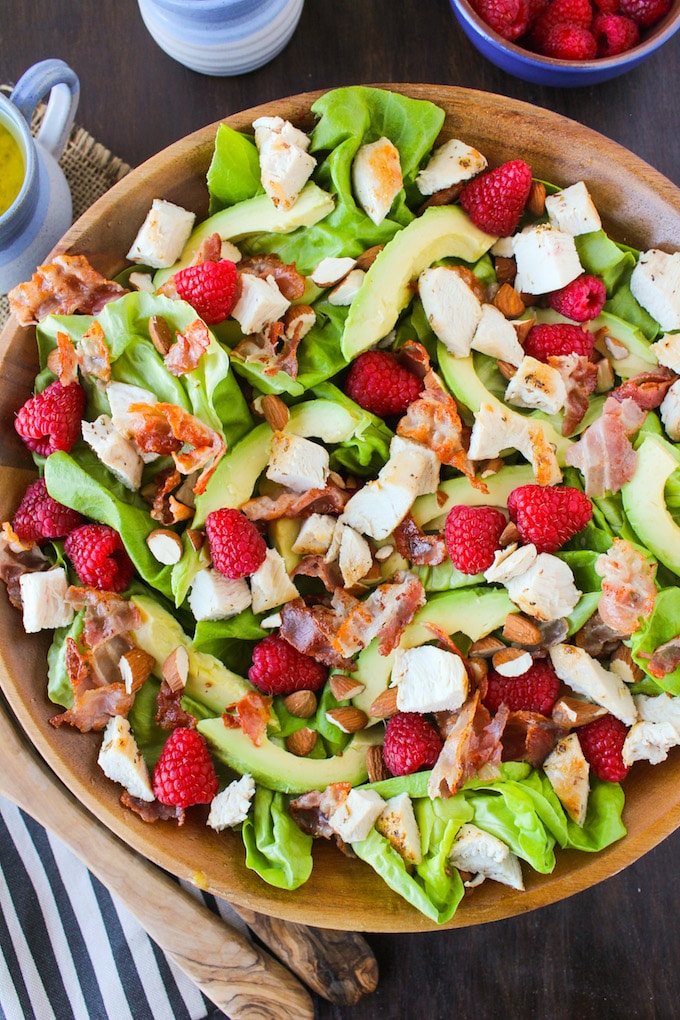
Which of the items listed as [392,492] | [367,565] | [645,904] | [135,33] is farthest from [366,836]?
[135,33]

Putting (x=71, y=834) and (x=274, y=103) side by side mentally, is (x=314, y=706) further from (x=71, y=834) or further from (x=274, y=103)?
(x=274, y=103)

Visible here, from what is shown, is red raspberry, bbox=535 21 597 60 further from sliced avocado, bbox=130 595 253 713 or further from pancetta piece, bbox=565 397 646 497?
sliced avocado, bbox=130 595 253 713

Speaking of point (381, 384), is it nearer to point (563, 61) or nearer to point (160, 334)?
point (160, 334)

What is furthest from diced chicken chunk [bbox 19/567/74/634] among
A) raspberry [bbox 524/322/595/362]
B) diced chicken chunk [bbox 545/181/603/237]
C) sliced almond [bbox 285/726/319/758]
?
diced chicken chunk [bbox 545/181/603/237]

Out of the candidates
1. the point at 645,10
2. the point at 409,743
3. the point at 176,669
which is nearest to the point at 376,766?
the point at 409,743

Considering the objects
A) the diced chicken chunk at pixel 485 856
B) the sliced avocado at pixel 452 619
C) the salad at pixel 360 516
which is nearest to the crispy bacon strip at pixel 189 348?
the salad at pixel 360 516

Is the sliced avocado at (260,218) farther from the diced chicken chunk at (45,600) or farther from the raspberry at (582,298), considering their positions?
the diced chicken chunk at (45,600)
